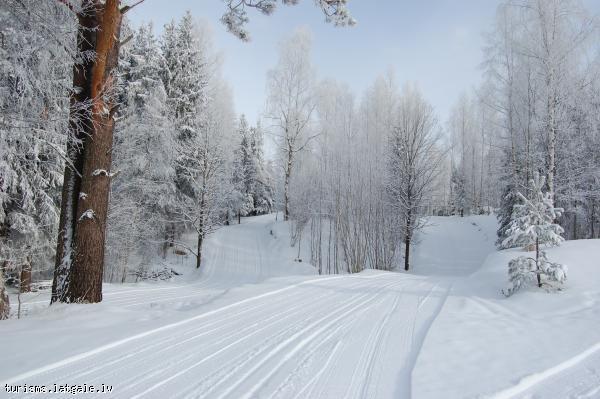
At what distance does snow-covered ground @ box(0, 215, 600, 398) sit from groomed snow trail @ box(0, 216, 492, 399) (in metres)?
0.01

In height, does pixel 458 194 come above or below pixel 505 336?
above

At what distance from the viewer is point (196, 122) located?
18781 mm

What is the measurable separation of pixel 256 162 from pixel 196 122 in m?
19.7

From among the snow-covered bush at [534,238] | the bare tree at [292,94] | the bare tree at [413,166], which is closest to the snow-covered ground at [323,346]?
the snow-covered bush at [534,238]

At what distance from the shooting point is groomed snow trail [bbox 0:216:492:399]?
7.54ft

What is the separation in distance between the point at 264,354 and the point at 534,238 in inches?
227

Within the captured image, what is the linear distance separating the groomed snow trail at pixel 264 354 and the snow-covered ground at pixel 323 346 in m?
0.01

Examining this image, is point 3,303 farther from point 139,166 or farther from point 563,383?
point 139,166

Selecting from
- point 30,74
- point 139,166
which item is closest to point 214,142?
point 139,166

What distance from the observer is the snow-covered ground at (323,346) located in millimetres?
2350

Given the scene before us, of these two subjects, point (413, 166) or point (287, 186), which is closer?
point (413, 166)

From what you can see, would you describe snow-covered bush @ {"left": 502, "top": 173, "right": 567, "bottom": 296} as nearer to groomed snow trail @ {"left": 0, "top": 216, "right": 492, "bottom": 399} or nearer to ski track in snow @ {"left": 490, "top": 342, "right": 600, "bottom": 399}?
groomed snow trail @ {"left": 0, "top": 216, "right": 492, "bottom": 399}

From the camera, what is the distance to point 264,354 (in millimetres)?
2953

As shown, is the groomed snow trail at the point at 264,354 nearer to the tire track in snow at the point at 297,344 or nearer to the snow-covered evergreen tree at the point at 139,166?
the tire track in snow at the point at 297,344
